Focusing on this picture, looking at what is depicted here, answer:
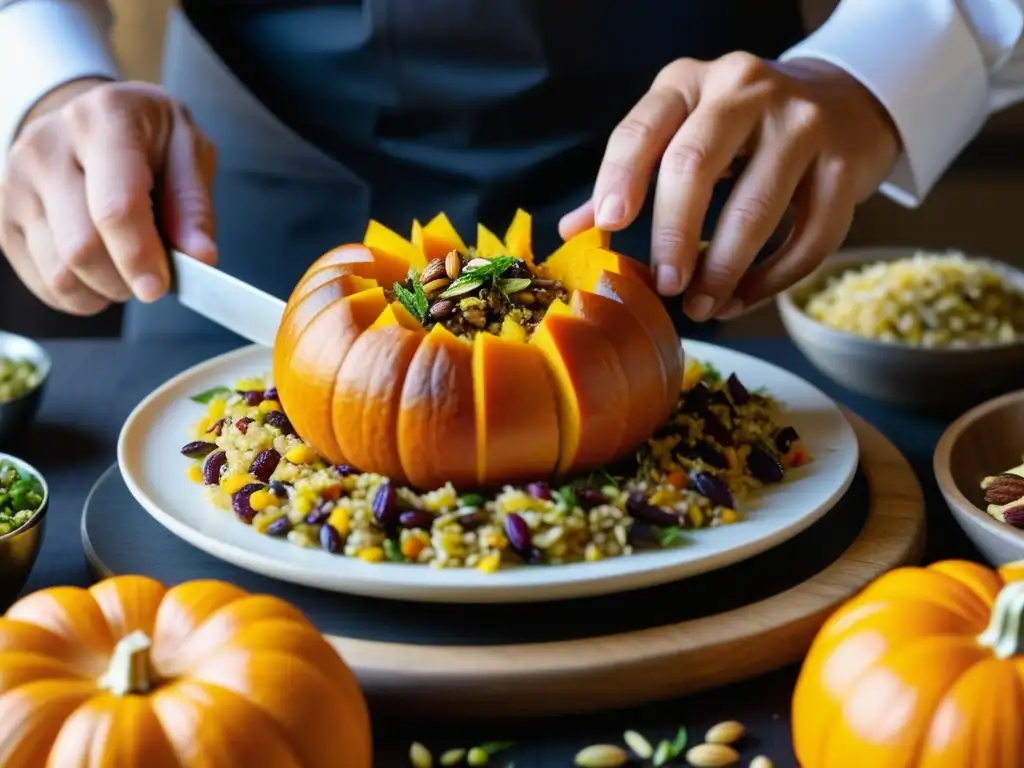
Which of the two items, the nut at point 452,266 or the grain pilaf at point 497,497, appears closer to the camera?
the grain pilaf at point 497,497

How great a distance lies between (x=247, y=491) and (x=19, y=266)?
0.85m

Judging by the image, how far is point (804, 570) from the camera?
1.41m

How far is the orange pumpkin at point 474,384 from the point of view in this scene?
1388 millimetres

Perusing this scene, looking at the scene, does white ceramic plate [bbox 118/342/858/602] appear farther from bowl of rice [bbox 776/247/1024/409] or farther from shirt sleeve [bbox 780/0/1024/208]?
shirt sleeve [bbox 780/0/1024/208]

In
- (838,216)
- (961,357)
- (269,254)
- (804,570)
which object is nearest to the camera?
(804,570)

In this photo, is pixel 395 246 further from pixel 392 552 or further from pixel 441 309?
pixel 392 552

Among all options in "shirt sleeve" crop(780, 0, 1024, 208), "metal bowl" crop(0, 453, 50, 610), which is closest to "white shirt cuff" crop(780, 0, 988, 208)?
"shirt sleeve" crop(780, 0, 1024, 208)

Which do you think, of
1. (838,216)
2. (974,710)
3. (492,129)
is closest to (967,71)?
(838,216)

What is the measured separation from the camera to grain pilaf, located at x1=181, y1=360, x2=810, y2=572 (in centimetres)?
133

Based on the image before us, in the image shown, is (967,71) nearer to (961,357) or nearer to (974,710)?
(961,357)

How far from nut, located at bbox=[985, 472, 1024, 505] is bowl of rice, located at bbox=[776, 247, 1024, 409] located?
468 millimetres

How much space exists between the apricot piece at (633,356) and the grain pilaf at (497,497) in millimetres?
55

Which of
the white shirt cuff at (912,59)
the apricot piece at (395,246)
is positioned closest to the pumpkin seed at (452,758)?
the apricot piece at (395,246)

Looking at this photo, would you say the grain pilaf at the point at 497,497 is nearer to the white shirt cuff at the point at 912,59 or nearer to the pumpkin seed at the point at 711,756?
the pumpkin seed at the point at 711,756
